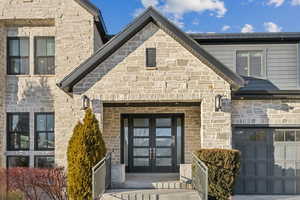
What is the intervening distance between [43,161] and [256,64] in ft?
32.0

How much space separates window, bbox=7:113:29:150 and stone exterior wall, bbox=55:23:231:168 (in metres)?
3.67

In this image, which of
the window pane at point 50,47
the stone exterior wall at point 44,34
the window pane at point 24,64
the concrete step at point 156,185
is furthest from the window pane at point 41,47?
the concrete step at point 156,185

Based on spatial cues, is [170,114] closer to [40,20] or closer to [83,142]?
[83,142]

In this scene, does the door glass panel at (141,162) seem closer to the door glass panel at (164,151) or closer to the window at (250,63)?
the door glass panel at (164,151)

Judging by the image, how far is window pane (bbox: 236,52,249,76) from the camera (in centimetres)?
1323

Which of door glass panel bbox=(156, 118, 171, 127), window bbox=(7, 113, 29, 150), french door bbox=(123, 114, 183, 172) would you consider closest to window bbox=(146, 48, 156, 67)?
french door bbox=(123, 114, 183, 172)

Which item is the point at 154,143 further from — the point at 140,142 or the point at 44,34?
the point at 44,34

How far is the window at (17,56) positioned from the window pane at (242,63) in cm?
891

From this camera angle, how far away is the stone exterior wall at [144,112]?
1227 cm

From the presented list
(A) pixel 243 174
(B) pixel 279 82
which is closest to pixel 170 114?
(A) pixel 243 174

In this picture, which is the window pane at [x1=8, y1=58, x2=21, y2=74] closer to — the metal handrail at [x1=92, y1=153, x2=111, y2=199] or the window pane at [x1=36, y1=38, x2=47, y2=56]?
the window pane at [x1=36, y1=38, x2=47, y2=56]

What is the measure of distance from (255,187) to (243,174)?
0.69 m

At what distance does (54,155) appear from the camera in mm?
12367

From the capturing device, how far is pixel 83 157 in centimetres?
932
